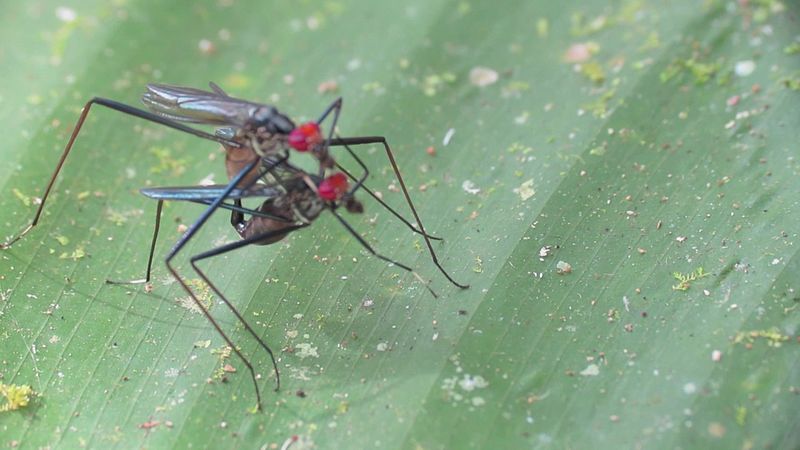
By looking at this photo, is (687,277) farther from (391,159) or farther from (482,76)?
(482,76)

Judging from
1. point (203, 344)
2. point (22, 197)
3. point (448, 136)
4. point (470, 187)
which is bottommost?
point (203, 344)

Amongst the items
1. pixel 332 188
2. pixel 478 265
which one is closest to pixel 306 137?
pixel 332 188

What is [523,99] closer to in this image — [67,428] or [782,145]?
[782,145]

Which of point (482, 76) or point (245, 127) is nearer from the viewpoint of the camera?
point (245, 127)

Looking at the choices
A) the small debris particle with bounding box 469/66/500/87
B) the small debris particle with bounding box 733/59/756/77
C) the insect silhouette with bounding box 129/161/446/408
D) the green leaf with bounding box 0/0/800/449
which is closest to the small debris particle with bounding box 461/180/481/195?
the green leaf with bounding box 0/0/800/449

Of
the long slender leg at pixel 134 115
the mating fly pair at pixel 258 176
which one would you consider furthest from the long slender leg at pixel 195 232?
the long slender leg at pixel 134 115

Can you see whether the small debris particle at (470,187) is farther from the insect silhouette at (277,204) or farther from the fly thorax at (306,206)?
the fly thorax at (306,206)
